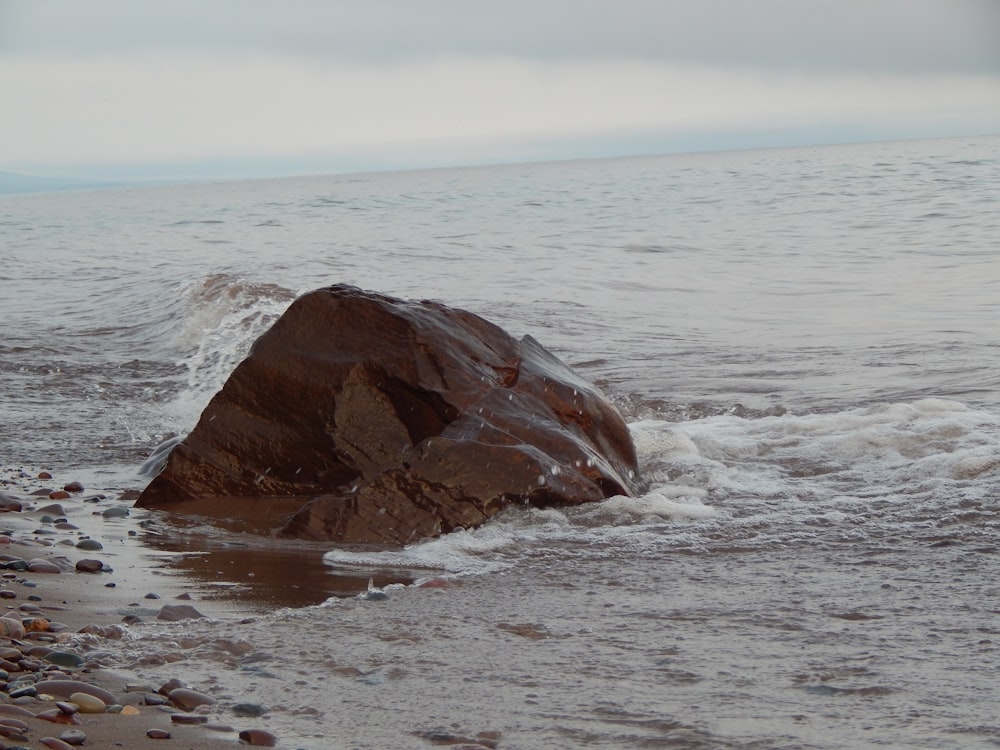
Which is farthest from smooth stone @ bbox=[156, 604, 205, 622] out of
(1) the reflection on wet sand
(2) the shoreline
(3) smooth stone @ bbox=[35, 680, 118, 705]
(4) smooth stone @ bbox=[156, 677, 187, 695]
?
(3) smooth stone @ bbox=[35, 680, 118, 705]

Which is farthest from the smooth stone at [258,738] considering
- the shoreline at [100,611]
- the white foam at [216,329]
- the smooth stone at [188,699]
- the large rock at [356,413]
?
the white foam at [216,329]

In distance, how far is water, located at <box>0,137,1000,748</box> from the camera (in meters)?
3.17

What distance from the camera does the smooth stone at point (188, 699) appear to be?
3.07m

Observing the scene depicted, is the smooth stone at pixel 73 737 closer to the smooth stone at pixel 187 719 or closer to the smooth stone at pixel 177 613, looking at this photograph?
the smooth stone at pixel 187 719

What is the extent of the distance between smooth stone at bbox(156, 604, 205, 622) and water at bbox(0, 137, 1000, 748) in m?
0.10

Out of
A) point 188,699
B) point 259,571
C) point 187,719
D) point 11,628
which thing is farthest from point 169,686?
point 259,571

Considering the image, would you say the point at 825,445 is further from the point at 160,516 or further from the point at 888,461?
the point at 160,516

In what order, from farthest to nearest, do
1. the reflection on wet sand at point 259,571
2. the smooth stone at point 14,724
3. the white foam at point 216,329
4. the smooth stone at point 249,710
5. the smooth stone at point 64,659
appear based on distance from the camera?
the white foam at point 216,329
the reflection on wet sand at point 259,571
the smooth stone at point 64,659
the smooth stone at point 249,710
the smooth stone at point 14,724

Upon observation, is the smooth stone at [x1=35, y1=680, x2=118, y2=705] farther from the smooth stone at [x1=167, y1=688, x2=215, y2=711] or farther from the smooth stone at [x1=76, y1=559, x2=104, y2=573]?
the smooth stone at [x1=76, y1=559, x2=104, y2=573]

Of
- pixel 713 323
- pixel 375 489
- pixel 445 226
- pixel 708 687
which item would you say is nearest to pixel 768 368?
pixel 713 323

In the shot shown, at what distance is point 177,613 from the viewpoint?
155 inches

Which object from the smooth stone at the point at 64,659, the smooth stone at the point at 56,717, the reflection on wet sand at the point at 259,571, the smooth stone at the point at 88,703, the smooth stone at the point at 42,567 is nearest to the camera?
the smooth stone at the point at 56,717

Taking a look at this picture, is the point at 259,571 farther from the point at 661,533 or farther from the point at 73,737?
the point at 73,737

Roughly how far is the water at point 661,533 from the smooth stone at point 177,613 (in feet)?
0.33
